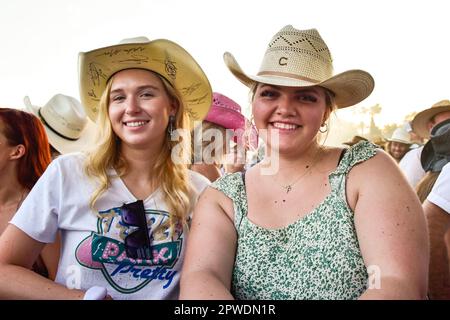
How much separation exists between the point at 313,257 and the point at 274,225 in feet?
0.70

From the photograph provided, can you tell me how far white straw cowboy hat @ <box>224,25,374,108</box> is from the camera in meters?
1.98

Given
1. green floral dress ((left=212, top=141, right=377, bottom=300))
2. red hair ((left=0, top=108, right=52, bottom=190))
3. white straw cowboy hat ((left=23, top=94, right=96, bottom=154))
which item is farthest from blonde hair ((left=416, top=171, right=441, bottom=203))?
white straw cowboy hat ((left=23, top=94, right=96, bottom=154))

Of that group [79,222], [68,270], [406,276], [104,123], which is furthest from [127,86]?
[406,276]

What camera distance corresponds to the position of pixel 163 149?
2482 mm

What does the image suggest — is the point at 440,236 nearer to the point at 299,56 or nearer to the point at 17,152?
the point at 299,56

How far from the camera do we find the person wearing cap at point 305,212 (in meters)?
1.66

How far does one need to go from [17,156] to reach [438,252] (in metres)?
2.51

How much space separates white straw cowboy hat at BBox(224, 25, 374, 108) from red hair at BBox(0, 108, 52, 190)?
1561 mm

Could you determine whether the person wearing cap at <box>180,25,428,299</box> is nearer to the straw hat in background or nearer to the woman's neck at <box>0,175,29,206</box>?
the straw hat in background

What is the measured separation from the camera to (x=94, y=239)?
206 centimetres

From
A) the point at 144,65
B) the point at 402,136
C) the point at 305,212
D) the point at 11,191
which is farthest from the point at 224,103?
the point at 402,136

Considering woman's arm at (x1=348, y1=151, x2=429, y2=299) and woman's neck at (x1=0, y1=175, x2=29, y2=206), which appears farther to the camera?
woman's neck at (x1=0, y1=175, x2=29, y2=206)

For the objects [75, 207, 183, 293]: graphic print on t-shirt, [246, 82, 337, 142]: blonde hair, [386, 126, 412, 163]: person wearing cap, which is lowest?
[386, 126, 412, 163]: person wearing cap

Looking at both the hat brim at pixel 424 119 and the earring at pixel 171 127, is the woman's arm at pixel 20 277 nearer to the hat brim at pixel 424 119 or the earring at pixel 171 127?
the earring at pixel 171 127
